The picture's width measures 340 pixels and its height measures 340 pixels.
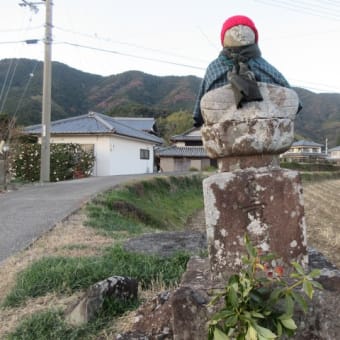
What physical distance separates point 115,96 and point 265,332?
230 ft

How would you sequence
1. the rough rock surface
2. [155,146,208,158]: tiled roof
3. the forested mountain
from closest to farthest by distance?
the rough rock surface < [155,146,208,158]: tiled roof < the forested mountain

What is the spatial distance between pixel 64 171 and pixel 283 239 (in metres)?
19.9

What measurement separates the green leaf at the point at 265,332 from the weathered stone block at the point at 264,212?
77cm

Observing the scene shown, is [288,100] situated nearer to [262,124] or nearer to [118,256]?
[262,124]

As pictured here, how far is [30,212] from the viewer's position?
31.0 feet

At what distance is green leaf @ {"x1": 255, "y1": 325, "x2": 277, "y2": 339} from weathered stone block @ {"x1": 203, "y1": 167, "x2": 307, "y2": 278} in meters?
0.77

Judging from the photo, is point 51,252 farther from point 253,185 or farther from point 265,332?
point 265,332

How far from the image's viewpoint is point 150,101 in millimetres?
72500

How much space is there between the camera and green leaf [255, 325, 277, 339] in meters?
1.73

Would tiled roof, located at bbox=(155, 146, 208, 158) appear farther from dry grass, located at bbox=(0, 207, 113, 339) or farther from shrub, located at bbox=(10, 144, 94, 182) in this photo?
dry grass, located at bbox=(0, 207, 113, 339)

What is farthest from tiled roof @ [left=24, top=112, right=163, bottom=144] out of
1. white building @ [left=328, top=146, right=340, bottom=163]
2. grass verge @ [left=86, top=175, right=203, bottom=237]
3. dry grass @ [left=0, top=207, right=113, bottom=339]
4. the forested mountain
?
white building @ [left=328, top=146, right=340, bottom=163]

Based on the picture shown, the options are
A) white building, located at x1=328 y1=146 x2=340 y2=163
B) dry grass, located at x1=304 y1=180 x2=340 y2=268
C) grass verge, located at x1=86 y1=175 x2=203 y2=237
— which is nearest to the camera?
grass verge, located at x1=86 y1=175 x2=203 y2=237

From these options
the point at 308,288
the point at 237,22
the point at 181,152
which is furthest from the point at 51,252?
the point at 181,152

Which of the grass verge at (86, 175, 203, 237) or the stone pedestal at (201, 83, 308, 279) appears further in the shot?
the grass verge at (86, 175, 203, 237)
